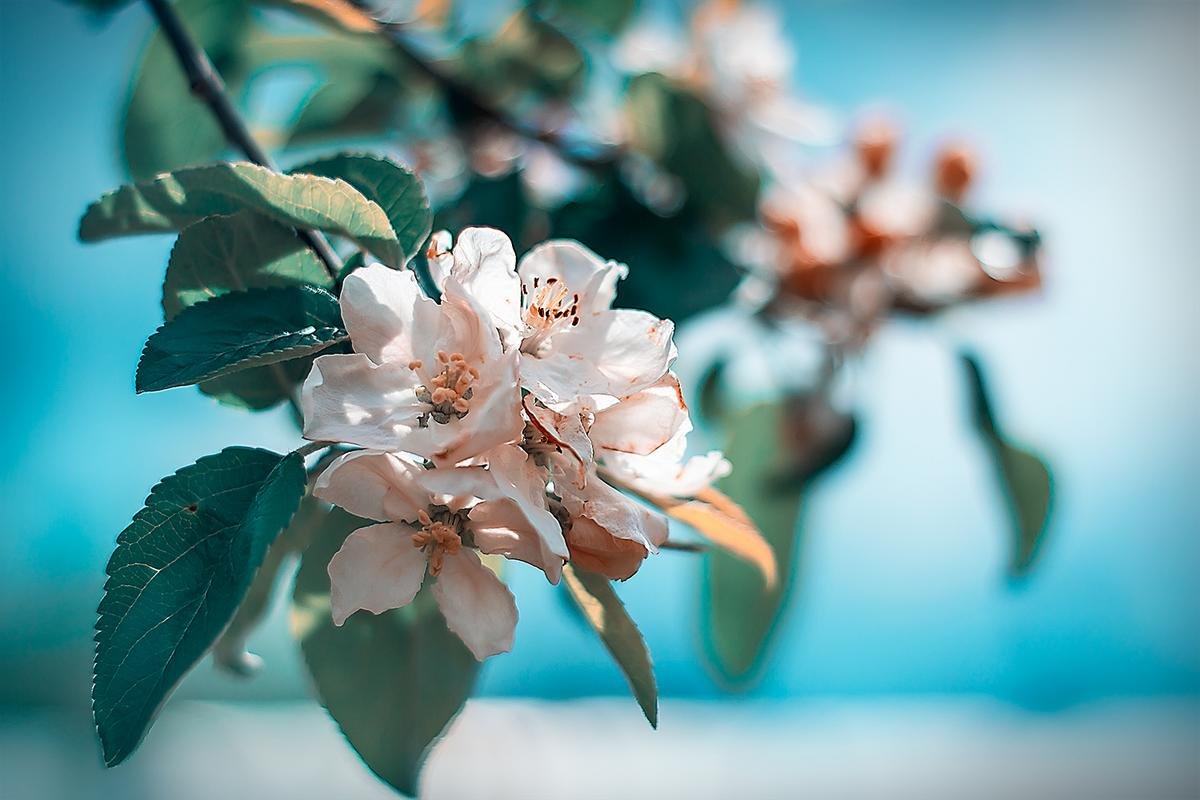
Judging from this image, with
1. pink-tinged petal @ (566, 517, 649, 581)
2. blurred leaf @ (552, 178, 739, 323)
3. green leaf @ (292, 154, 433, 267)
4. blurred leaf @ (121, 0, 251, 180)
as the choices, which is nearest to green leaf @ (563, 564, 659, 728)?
pink-tinged petal @ (566, 517, 649, 581)

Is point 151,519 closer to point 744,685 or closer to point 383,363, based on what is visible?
point 383,363

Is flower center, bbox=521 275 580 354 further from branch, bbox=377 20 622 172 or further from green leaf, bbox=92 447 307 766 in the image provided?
branch, bbox=377 20 622 172

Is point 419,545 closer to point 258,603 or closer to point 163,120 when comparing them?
point 258,603

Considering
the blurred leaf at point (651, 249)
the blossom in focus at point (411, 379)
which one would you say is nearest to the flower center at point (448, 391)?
the blossom in focus at point (411, 379)

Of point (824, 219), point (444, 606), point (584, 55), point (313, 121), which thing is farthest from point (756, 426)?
point (444, 606)

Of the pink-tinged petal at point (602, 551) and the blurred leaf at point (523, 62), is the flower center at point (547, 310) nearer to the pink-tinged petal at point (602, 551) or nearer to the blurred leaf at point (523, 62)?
the pink-tinged petal at point (602, 551)

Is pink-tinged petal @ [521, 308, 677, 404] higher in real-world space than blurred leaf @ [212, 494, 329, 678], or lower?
higher

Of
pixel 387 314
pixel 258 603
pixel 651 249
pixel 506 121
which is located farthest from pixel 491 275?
pixel 506 121
